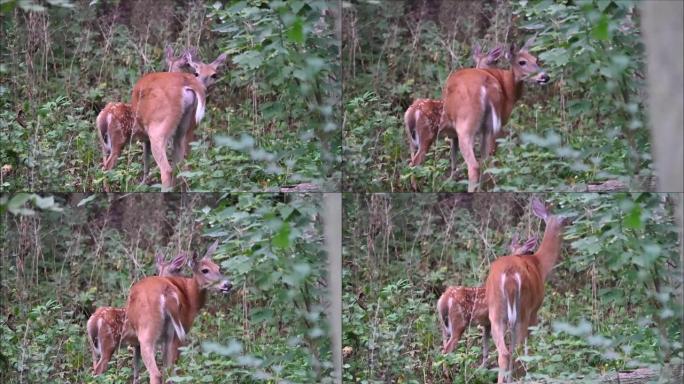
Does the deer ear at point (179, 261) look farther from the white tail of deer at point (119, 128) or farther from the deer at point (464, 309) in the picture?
the deer at point (464, 309)

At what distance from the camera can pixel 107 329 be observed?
4.19 m

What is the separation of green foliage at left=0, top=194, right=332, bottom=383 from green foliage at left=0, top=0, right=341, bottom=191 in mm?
141

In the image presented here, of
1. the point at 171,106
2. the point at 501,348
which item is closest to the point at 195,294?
the point at 171,106

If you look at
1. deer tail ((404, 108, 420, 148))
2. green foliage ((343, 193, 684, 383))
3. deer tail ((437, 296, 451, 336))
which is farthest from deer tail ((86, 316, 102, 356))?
deer tail ((404, 108, 420, 148))

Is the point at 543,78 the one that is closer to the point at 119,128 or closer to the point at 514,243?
the point at 514,243

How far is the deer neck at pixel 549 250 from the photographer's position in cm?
424

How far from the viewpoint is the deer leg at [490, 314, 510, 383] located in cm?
423

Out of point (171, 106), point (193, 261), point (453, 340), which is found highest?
point (171, 106)

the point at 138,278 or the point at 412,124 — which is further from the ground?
the point at 412,124

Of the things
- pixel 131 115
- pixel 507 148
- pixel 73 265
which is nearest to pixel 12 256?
pixel 73 265

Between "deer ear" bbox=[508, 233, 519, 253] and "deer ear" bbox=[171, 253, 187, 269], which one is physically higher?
"deer ear" bbox=[508, 233, 519, 253]

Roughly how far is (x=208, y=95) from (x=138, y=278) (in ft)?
2.85

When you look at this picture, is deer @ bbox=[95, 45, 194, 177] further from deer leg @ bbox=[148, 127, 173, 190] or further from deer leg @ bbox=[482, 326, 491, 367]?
deer leg @ bbox=[482, 326, 491, 367]

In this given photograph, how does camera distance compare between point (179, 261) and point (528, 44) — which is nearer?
point (179, 261)
